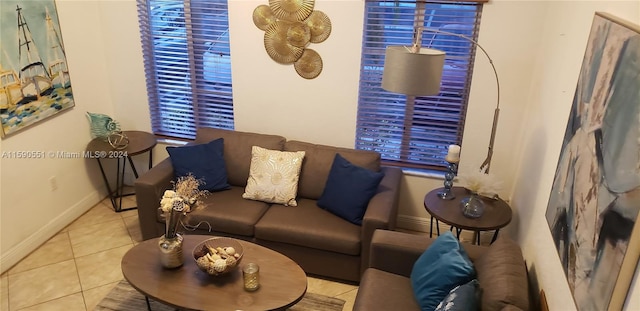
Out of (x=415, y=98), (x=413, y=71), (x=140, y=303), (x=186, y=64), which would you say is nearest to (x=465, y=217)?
(x=413, y=71)

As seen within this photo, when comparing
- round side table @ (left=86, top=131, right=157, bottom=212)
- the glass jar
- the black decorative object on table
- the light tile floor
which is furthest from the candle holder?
round side table @ (left=86, top=131, right=157, bottom=212)

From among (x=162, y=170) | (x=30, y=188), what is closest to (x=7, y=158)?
(x=30, y=188)

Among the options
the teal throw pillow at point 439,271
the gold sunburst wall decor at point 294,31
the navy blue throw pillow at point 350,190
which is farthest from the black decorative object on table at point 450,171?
the gold sunburst wall decor at point 294,31

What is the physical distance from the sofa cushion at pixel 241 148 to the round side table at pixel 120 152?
2.10 ft

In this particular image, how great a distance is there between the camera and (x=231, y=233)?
343 centimetres

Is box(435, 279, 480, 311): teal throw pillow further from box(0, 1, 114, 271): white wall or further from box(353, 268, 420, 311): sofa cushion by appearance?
box(0, 1, 114, 271): white wall

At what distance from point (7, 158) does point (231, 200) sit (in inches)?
63.3

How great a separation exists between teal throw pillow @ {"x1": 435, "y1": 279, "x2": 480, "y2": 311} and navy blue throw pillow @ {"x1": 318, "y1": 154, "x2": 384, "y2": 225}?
3.94ft

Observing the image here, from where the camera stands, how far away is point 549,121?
2646 mm

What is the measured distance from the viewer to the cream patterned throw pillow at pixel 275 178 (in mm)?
A: 3613

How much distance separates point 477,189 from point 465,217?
0.19 m

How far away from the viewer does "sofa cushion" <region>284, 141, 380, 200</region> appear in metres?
3.66

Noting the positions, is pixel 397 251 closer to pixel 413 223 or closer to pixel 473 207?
pixel 473 207

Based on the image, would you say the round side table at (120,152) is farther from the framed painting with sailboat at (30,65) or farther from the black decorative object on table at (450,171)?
the black decorative object on table at (450,171)
